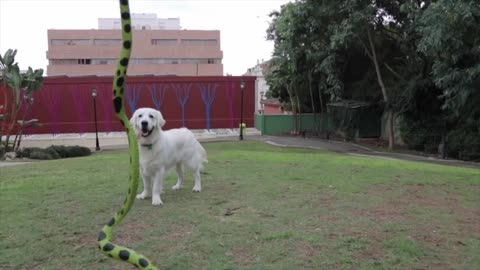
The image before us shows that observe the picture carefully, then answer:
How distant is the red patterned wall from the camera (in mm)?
36031

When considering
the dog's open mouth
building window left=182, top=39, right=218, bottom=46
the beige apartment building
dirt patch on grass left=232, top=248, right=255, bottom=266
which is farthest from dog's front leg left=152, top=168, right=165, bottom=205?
building window left=182, top=39, right=218, bottom=46

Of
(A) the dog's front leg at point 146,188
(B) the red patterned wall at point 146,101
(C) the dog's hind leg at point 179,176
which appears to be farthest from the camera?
(B) the red patterned wall at point 146,101

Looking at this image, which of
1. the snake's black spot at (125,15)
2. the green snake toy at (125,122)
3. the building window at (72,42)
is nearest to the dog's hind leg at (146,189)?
the green snake toy at (125,122)

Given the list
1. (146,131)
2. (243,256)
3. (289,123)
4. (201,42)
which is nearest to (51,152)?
(146,131)

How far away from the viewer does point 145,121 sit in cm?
637

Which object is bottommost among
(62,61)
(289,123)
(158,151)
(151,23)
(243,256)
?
(289,123)

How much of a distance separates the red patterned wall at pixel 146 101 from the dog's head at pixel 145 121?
29995 millimetres

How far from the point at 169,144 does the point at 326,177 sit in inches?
129

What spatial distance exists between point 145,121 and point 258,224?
199cm

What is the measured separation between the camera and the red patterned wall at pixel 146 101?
36031 millimetres

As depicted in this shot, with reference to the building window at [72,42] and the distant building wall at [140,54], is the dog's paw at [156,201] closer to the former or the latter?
the distant building wall at [140,54]

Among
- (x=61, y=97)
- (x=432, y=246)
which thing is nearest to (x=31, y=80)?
(x=61, y=97)

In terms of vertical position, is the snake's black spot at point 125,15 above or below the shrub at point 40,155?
above

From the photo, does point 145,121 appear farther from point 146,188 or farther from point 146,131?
point 146,188
